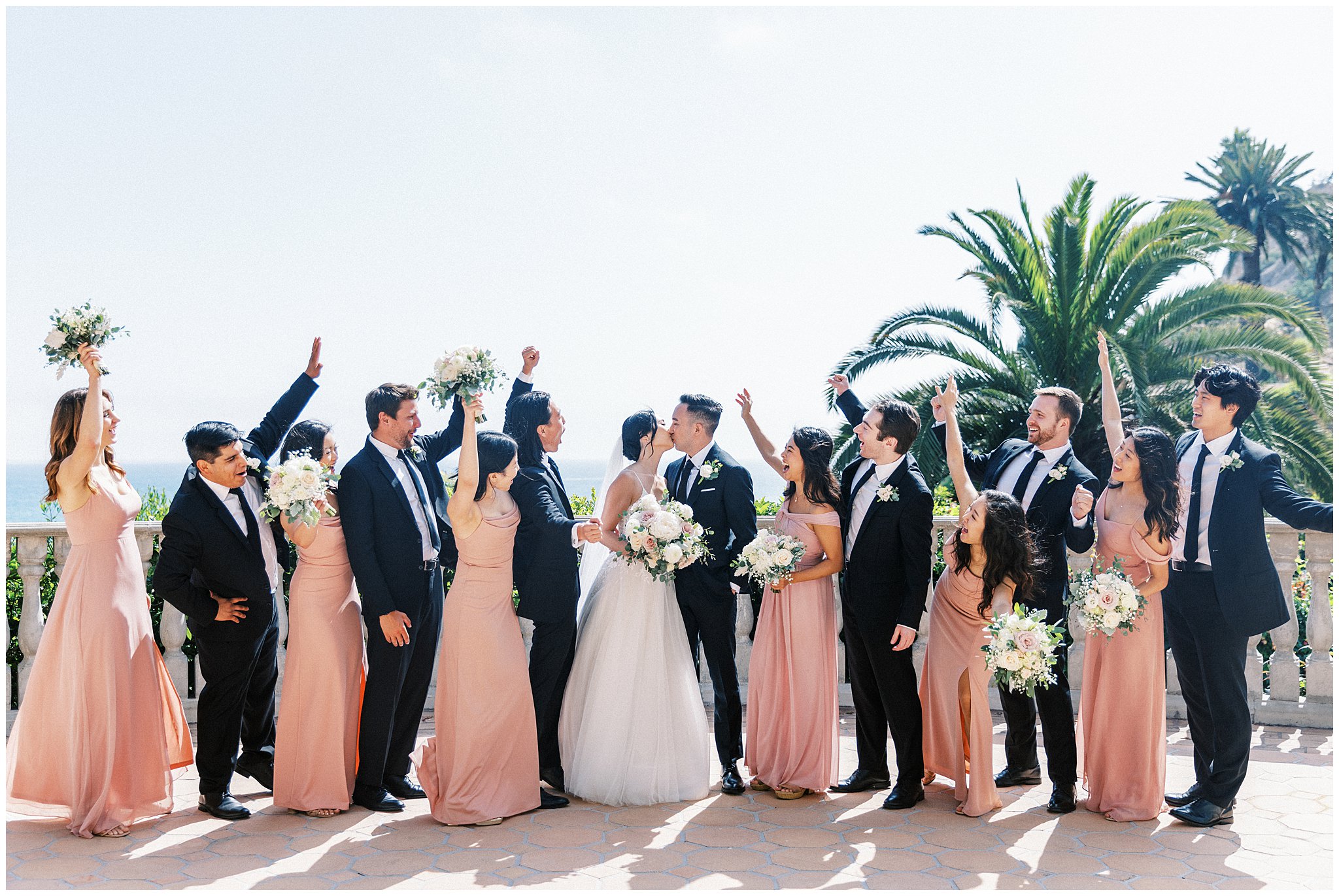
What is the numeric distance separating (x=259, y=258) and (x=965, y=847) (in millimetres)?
125100

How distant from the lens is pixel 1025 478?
577 centimetres

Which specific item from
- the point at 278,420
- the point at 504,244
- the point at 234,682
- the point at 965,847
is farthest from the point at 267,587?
the point at 504,244

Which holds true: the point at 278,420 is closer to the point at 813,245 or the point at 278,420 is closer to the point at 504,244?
the point at 813,245

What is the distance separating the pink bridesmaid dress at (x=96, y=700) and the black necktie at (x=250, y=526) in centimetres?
50

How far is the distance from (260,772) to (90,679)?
1.13 m

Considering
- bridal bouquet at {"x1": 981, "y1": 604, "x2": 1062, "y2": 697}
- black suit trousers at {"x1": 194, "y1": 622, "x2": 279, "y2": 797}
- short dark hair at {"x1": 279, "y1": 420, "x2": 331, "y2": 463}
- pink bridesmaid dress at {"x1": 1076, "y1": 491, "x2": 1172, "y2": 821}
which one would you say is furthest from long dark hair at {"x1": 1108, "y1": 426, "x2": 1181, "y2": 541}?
black suit trousers at {"x1": 194, "y1": 622, "x2": 279, "y2": 797}

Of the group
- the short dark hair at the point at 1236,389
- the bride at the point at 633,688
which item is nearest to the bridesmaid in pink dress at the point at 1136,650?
the short dark hair at the point at 1236,389

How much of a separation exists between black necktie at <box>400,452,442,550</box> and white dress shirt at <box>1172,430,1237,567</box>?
3.93 meters

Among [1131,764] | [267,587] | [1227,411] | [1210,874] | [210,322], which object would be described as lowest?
[1210,874]

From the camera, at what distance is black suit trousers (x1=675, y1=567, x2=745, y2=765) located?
19.4 feet

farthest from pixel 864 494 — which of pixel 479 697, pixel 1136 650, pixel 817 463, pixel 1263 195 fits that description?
pixel 1263 195

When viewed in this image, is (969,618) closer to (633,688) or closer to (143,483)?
(633,688)

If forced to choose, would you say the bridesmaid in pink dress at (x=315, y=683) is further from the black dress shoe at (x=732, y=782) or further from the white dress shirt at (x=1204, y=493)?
the white dress shirt at (x=1204, y=493)

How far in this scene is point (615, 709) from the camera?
18.5 feet
